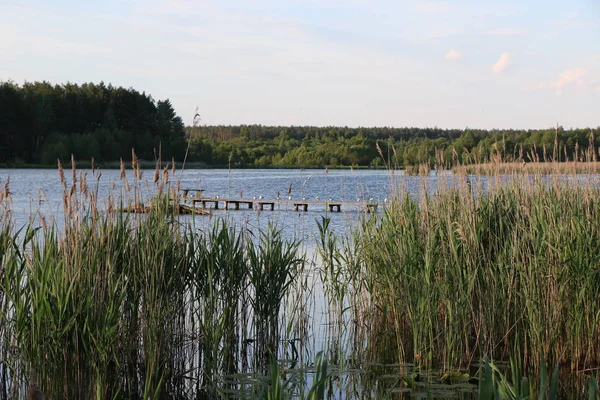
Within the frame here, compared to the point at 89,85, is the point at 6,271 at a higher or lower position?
lower

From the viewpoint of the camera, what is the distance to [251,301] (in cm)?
613

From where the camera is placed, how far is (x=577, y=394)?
5.20 metres

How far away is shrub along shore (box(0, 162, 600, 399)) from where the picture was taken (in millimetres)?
4594

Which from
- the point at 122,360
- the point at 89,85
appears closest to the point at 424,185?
the point at 122,360

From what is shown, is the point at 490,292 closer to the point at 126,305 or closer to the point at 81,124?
the point at 126,305

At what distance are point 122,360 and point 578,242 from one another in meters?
3.61

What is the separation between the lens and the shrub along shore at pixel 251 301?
15.1ft

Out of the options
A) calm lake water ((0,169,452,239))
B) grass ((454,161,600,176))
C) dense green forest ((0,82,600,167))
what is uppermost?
dense green forest ((0,82,600,167))

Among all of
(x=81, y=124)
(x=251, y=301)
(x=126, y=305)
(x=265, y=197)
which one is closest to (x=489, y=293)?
(x=251, y=301)

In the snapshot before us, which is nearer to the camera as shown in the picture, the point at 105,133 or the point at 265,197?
the point at 265,197

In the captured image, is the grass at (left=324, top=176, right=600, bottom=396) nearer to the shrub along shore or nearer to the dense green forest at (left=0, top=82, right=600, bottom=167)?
the shrub along shore

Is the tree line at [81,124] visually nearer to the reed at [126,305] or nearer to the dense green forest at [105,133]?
the dense green forest at [105,133]

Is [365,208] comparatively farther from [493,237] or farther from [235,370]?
[235,370]

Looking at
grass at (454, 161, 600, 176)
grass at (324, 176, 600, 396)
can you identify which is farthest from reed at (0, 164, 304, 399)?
grass at (454, 161, 600, 176)
